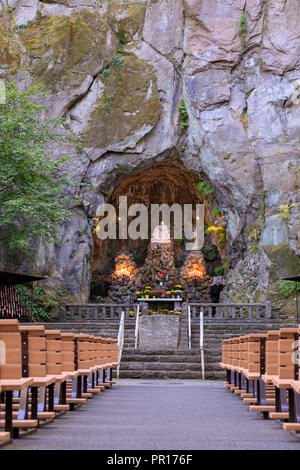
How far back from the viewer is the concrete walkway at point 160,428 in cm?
429

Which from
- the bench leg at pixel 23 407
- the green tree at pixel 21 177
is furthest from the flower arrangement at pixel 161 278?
the bench leg at pixel 23 407

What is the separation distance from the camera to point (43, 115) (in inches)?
1050

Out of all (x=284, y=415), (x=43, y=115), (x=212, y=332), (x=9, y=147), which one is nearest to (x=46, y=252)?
(x=43, y=115)

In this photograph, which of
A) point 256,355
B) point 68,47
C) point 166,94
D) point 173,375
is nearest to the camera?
point 256,355

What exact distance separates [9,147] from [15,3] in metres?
12.8

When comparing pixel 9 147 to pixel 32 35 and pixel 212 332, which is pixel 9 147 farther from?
pixel 32 35

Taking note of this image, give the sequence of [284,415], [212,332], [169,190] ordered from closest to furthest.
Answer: [284,415], [212,332], [169,190]

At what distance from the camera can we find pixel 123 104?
27.5 m

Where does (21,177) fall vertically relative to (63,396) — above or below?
above

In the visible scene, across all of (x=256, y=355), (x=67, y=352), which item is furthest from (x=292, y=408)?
(x=67, y=352)

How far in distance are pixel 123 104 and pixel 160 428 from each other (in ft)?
77.4

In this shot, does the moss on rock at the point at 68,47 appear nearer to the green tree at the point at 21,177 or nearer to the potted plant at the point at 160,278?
the green tree at the point at 21,177

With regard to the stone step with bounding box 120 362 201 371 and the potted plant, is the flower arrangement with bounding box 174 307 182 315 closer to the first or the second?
the potted plant

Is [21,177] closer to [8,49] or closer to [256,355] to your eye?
[8,49]
